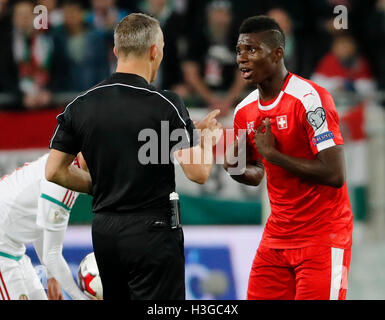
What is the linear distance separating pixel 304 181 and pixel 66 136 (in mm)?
1470

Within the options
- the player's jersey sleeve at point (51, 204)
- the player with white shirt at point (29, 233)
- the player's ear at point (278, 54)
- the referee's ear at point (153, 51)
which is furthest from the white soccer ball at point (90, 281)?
the player's ear at point (278, 54)

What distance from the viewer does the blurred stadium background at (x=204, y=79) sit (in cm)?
845

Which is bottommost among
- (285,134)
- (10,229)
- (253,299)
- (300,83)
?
(253,299)

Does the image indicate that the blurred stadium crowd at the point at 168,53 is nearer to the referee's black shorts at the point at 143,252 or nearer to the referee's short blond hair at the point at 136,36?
the referee's short blond hair at the point at 136,36

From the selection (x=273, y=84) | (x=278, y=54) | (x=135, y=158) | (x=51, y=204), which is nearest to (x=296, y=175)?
(x=273, y=84)

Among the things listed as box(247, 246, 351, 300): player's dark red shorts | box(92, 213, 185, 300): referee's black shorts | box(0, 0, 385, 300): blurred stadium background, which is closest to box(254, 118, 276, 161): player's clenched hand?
box(247, 246, 351, 300): player's dark red shorts

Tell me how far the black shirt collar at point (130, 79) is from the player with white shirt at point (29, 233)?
1055 mm

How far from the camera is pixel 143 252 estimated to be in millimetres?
4281

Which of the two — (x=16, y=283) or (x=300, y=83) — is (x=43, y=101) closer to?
(x=16, y=283)

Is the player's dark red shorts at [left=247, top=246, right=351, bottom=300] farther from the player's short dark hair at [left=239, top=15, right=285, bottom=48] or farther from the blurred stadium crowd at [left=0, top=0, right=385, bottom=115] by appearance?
the blurred stadium crowd at [left=0, top=0, right=385, bottom=115]

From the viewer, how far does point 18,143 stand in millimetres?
8469

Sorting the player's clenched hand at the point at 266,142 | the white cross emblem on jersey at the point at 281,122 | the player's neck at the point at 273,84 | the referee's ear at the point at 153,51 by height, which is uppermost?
the referee's ear at the point at 153,51

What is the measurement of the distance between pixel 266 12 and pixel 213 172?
82.1 inches
